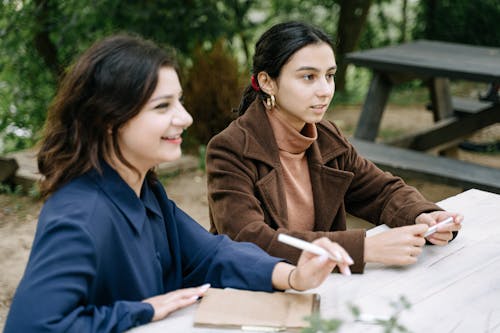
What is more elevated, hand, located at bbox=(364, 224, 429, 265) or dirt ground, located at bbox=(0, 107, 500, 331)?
hand, located at bbox=(364, 224, 429, 265)

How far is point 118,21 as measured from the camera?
19.4ft

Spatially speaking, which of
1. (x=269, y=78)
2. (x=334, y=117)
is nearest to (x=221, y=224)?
(x=269, y=78)

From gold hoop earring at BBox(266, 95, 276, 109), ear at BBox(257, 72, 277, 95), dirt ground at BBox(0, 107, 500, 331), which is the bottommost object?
dirt ground at BBox(0, 107, 500, 331)

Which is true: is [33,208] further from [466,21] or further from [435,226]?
[466,21]

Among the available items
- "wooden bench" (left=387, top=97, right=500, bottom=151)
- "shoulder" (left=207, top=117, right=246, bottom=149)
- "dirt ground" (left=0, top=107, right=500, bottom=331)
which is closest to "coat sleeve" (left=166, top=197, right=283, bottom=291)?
"shoulder" (left=207, top=117, right=246, bottom=149)

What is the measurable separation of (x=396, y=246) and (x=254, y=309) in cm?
49

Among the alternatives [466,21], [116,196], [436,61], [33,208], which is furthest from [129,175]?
[466,21]

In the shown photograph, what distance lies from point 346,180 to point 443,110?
411cm

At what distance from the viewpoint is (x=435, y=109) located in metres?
6.11

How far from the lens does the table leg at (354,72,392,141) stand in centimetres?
500

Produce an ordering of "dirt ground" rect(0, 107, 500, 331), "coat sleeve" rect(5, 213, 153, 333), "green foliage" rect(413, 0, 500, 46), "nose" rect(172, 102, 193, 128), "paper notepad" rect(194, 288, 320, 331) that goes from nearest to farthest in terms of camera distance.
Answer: "coat sleeve" rect(5, 213, 153, 333), "paper notepad" rect(194, 288, 320, 331), "nose" rect(172, 102, 193, 128), "dirt ground" rect(0, 107, 500, 331), "green foliage" rect(413, 0, 500, 46)

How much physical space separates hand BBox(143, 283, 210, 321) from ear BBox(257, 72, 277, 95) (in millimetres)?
895

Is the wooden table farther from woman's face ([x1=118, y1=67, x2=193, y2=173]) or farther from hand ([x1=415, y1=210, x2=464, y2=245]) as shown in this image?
woman's face ([x1=118, y1=67, x2=193, y2=173])

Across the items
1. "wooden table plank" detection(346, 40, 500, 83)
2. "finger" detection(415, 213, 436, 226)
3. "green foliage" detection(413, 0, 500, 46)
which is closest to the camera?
"finger" detection(415, 213, 436, 226)
